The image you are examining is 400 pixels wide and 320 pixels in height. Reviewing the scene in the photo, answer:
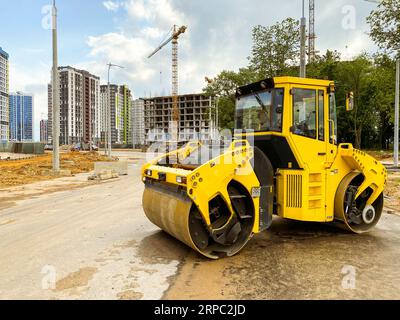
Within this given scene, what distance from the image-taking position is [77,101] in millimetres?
71000

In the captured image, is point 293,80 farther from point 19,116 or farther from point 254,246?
point 19,116

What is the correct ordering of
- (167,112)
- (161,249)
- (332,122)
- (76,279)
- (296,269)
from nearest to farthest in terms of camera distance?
(76,279) < (296,269) < (161,249) < (332,122) < (167,112)

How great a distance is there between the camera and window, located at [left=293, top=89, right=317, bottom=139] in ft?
20.6

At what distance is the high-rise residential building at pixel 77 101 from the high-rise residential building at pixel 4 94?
9.36m

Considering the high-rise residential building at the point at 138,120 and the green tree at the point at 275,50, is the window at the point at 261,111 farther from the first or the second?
the high-rise residential building at the point at 138,120

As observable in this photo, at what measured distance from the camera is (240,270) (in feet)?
16.6

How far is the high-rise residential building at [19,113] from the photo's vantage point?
86519 mm

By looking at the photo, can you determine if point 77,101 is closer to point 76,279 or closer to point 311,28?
point 311,28

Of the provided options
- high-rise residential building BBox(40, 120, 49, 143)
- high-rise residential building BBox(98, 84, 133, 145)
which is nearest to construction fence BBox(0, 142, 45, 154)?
high-rise residential building BBox(98, 84, 133, 145)

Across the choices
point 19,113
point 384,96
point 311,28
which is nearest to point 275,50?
point 384,96

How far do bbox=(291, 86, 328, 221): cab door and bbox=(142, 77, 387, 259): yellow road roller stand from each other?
2cm

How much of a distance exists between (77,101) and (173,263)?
7092cm

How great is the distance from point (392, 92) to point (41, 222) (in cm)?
3573

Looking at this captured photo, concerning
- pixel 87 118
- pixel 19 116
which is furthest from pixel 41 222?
pixel 19 116
